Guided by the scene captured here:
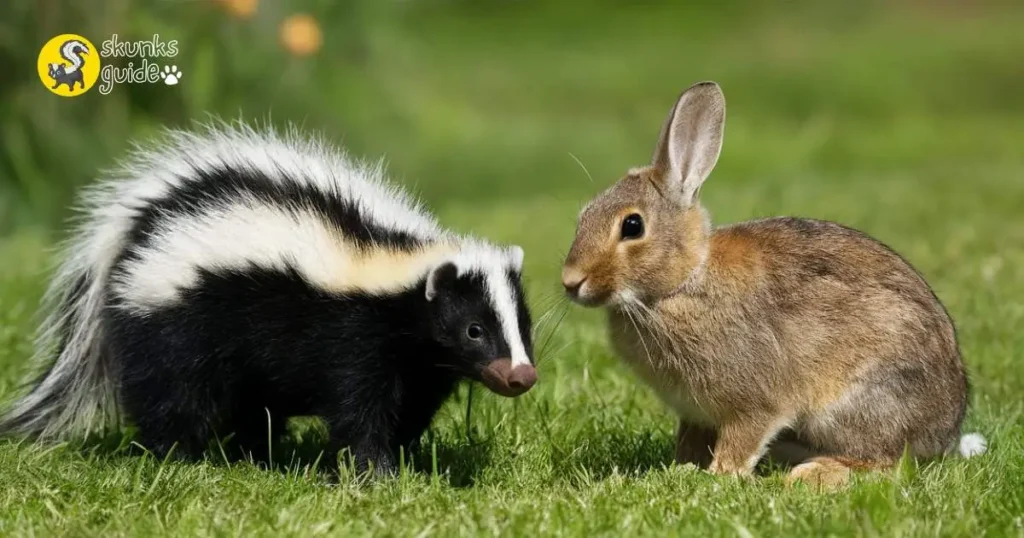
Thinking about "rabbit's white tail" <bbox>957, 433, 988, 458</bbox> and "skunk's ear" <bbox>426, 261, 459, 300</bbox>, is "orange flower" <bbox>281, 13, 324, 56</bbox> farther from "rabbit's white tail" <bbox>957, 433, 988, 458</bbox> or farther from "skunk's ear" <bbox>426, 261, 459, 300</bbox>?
"rabbit's white tail" <bbox>957, 433, 988, 458</bbox>

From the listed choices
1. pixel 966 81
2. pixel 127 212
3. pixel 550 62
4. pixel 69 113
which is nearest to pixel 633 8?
pixel 550 62

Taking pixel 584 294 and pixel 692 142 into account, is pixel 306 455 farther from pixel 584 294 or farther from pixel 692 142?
pixel 692 142

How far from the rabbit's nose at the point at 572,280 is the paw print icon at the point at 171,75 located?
261 inches

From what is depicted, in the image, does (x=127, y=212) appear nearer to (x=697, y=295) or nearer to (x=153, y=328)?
(x=153, y=328)

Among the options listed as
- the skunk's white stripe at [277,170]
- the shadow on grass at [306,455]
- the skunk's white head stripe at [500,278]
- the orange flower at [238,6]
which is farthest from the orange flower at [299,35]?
the skunk's white head stripe at [500,278]

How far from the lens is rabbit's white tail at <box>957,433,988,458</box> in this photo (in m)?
5.12

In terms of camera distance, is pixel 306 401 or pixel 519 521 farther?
pixel 306 401

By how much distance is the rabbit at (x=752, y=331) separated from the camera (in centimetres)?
488

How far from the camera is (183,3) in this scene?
35.3 feet

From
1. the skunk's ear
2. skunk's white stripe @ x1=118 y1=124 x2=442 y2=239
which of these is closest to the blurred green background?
skunk's white stripe @ x1=118 y1=124 x2=442 y2=239

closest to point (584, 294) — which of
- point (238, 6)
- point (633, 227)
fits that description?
point (633, 227)

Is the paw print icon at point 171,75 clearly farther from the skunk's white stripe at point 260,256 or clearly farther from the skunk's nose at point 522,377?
the skunk's nose at point 522,377

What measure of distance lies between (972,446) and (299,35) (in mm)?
7142

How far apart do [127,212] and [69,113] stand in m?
5.55
